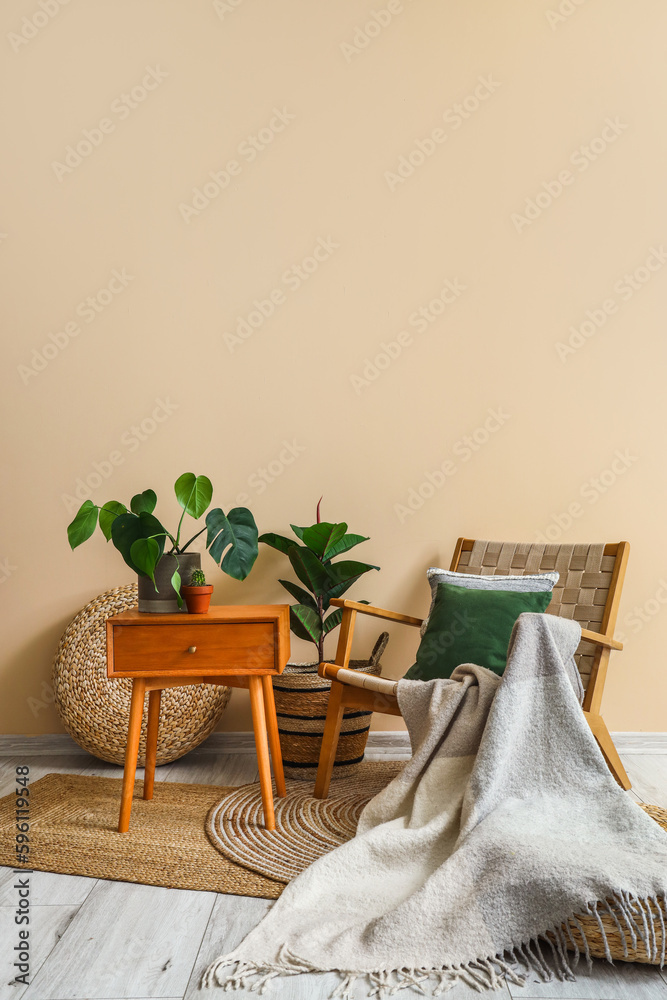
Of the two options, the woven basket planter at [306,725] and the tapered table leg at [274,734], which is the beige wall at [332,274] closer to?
the woven basket planter at [306,725]

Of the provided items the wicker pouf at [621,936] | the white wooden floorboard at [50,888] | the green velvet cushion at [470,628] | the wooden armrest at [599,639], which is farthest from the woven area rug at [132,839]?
the wooden armrest at [599,639]

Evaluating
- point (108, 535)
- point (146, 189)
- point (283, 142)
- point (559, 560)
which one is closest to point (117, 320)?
point (146, 189)

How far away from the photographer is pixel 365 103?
257cm

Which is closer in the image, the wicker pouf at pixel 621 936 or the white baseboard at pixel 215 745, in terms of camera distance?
the wicker pouf at pixel 621 936

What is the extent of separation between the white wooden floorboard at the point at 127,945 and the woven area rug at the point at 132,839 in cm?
5

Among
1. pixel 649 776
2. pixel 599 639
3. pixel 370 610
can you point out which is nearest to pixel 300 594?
pixel 370 610

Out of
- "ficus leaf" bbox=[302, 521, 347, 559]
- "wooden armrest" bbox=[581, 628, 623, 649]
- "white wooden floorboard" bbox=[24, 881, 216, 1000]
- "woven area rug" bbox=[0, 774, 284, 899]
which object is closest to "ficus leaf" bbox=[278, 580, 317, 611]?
"ficus leaf" bbox=[302, 521, 347, 559]

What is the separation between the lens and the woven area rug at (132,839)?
5.09 ft

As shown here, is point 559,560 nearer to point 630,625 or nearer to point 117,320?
point 630,625

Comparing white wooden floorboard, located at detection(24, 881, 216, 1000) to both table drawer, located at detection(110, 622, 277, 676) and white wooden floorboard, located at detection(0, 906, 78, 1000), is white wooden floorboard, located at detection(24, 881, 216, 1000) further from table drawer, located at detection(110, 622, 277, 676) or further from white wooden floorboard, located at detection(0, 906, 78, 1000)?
table drawer, located at detection(110, 622, 277, 676)

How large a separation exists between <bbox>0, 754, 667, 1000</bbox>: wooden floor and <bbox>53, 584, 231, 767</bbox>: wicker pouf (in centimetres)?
76

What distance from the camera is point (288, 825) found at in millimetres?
1812

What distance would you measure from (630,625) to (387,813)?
126 cm

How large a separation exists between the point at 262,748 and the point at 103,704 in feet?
2.59
